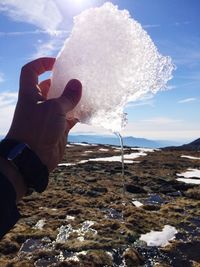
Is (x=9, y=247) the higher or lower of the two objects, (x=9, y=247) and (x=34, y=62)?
the lower

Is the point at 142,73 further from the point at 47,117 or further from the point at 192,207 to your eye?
the point at 192,207

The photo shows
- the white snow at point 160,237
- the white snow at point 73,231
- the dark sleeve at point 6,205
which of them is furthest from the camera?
the white snow at point 73,231

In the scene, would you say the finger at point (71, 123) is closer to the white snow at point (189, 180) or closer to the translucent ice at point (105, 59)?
the translucent ice at point (105, 59)

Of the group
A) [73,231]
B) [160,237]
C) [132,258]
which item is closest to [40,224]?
[73,231]

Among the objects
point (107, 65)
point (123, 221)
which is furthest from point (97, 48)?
point (123, 221)

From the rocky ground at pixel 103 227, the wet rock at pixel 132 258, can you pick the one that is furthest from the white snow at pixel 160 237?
the wet rock at pixel 132 258

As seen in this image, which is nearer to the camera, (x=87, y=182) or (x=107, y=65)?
(x=107, y=65)

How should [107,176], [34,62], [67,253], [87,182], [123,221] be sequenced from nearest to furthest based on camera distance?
[34,62], [67,253], [123,221], [87,182], [107,176]

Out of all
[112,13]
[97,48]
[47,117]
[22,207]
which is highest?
[112,13]
